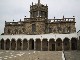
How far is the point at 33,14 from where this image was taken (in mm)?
56531

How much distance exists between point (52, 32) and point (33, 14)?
7370 millimetres

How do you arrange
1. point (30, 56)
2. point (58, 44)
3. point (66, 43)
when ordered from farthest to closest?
1. point (58, 44)
2. point (66, 43)
3. point (30, 56)

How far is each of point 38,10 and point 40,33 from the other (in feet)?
22.5

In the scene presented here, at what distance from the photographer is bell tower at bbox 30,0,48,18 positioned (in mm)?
55688

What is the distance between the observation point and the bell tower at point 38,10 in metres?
55.7

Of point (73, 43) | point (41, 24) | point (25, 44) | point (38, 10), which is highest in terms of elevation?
point (38, 10)

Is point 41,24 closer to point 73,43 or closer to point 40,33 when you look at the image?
point 40,33

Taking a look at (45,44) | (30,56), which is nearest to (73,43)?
(45,44)

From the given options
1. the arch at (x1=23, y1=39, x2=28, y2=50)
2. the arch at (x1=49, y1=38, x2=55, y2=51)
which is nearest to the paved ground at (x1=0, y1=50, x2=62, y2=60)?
the arch at (x1=49, y1=38, x2=55, y2=51)

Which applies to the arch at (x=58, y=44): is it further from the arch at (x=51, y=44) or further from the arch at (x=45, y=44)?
the arch at (x=45, y=44)

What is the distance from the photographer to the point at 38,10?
55656 mm

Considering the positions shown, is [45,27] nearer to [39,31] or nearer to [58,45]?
[39,31]

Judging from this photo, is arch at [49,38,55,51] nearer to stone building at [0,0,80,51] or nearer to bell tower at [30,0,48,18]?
stone building at [0,0,80,51]

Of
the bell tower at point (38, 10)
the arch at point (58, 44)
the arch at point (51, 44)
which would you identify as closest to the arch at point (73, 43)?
the arch at point (58, 44)
